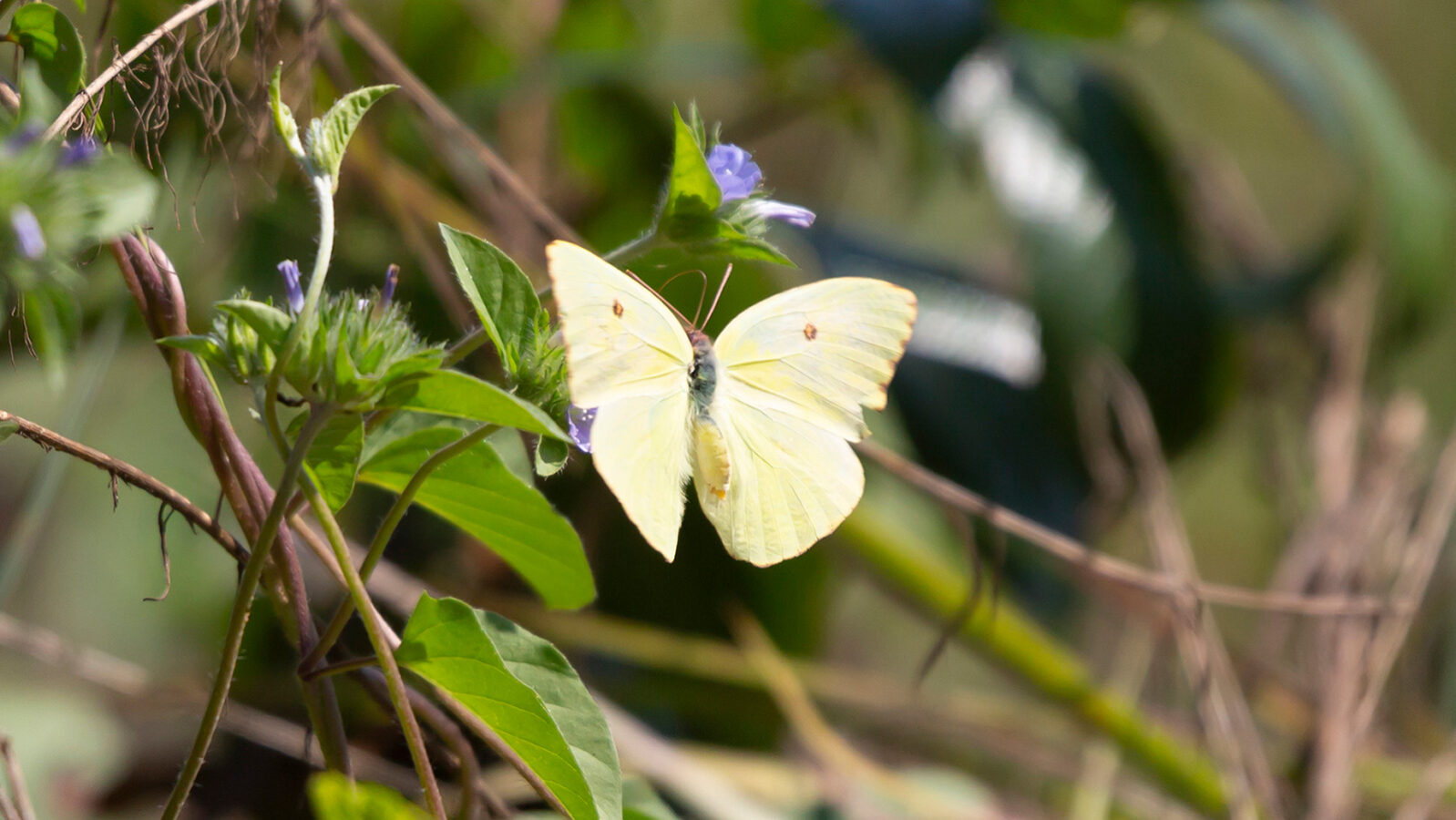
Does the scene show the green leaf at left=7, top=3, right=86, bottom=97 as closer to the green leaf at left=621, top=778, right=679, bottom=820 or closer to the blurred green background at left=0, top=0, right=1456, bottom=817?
the green leaf at left=621, top=778, right=679, bottom=820

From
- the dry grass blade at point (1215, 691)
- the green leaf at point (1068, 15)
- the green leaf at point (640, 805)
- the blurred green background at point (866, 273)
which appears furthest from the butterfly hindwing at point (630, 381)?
the green leaf at point (1068, 15)

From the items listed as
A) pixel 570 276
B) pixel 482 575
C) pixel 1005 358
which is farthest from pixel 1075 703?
pixel 570 276

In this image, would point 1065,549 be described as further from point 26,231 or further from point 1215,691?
point 26,231

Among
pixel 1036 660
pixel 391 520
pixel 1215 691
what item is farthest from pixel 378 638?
pixel 1036 660

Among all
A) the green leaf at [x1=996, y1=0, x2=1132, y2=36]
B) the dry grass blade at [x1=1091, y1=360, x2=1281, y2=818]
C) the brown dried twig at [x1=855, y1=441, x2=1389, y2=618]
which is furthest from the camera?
the green leaf at [x1=996, y1=0, x2=1132, y2=36]

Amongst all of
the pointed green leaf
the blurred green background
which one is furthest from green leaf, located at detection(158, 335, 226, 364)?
the blurred green background

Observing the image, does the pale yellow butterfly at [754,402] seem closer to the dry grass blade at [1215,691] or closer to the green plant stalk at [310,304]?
the green plant stalk at [310,304]

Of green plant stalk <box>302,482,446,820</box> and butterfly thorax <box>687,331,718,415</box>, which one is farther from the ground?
butterfly thorax <box>687,331,718,415</box>
